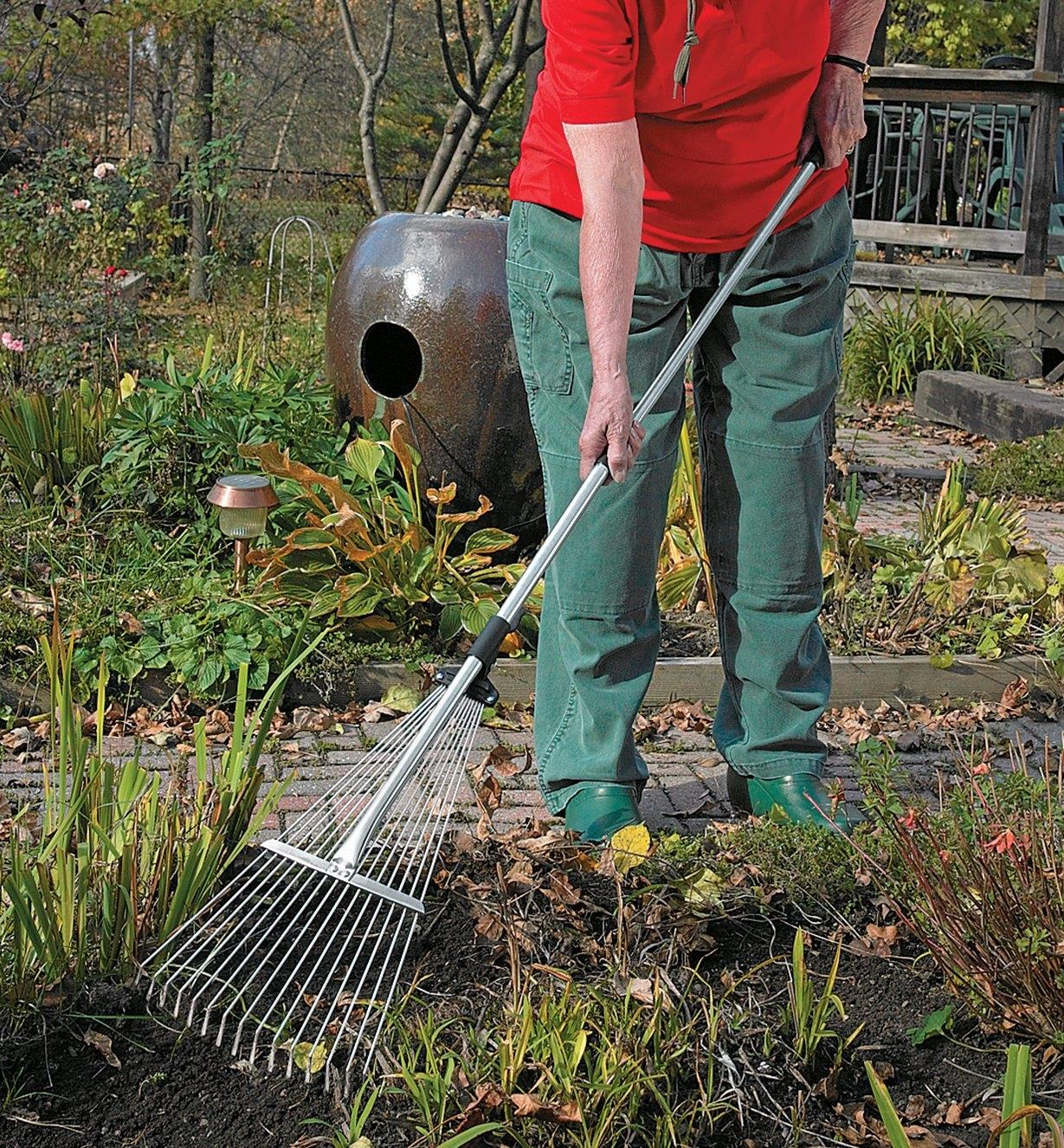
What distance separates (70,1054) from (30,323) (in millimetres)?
5085

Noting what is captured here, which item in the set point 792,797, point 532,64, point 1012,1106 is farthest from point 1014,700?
point 532,64

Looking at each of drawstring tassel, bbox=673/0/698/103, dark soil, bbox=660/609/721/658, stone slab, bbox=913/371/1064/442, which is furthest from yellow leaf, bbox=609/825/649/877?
stone slab, bbox=913/371/1064/442

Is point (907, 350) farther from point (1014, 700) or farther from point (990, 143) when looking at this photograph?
point (1014, 700)

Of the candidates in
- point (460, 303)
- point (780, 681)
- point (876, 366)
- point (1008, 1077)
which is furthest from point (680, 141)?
point (876, 366)

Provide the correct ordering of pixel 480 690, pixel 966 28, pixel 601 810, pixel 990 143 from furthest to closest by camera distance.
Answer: pixel 966 28 → pixel 990 143 → pixel 601 810 → pixel 480 690

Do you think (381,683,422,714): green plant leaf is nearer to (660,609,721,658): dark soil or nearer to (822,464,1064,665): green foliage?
(660,609,721,658): dark soil

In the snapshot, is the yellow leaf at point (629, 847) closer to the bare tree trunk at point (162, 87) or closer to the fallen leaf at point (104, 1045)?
the fallen leaf at point (104, 1045)

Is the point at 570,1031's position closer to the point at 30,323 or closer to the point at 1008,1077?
the point at 1008,1077

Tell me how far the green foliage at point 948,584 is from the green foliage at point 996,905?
192cm

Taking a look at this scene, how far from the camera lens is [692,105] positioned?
2.41 m

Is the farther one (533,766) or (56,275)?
(56,275)

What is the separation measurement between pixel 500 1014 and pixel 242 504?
2.17 metres

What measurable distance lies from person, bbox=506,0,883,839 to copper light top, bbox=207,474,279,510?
1.31m

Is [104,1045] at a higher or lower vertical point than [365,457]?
lower
